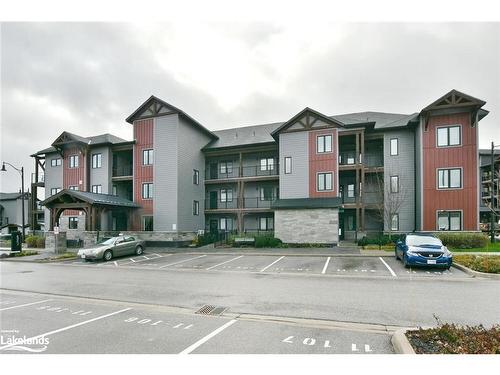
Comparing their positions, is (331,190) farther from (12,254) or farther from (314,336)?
(12,254)

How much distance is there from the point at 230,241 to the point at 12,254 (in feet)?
52.6

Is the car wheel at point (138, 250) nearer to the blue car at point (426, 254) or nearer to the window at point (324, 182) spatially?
the window at point (324, 182)

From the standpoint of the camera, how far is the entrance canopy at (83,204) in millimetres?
26138

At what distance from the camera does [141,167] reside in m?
30.9

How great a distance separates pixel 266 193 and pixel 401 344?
2808 cm

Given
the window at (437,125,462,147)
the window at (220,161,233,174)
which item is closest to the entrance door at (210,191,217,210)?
the window at (220,161,233,174)

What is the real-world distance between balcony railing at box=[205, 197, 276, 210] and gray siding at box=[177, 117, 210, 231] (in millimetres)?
1293

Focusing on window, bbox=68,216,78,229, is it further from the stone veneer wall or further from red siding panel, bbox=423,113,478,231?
red siding panel, bbox=423,113,478,231

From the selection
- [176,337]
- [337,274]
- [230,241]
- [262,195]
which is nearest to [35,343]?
[176,337]

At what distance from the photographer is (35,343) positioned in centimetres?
591

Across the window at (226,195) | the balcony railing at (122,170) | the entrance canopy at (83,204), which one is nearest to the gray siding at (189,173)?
the window at (226,195)

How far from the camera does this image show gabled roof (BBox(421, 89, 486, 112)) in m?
23.9

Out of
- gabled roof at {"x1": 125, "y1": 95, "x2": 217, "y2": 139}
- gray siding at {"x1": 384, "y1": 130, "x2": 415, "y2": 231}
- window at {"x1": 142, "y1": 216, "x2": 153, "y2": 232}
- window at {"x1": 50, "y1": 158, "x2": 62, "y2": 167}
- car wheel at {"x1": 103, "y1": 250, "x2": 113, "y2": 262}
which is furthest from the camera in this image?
window at {"x1": 50, "y1": 158, "x2": 62, "y2": 167}
